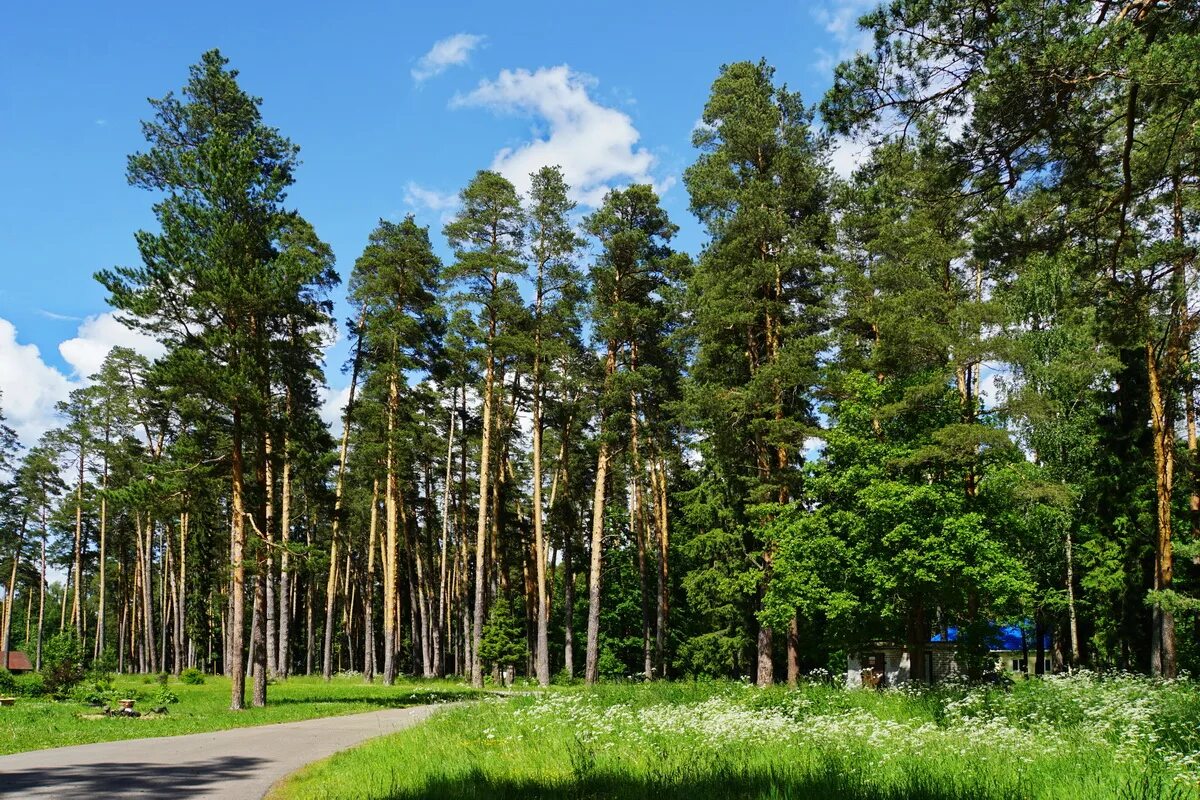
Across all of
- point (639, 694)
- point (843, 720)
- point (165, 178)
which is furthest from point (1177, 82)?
point (165, 178)

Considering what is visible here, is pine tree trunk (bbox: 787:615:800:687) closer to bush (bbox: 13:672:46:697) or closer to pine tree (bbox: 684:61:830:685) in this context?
pine tree (bbox: 684:61:830:685)

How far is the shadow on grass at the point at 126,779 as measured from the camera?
8.46 meters

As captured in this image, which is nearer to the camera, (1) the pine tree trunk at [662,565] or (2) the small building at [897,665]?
(2) the small building at [897,665]

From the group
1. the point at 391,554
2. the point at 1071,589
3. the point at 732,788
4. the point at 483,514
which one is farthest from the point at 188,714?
the point at 1071,589

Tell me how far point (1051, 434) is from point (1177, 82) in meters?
22.8

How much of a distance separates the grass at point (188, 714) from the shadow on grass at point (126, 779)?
3.15m

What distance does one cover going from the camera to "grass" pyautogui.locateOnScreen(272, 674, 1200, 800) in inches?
279

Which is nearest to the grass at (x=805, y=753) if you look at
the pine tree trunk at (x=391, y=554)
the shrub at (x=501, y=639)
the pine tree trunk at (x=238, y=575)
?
the pine tree trunk at (x=238, y=575)

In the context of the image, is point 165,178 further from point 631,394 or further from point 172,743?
point 631,394

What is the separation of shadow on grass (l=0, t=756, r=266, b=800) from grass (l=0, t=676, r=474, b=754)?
315 cm

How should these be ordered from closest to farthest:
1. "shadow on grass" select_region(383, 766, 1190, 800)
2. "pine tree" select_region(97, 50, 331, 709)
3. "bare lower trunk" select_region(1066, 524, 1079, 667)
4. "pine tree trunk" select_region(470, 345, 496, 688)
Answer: "shadow on grass" select_region(383, 766, 1190, 800) → "pine tree" select_region(97, 50, 331, 709) → "pine tree trunk" select_region(470, 345, 496, 688) → "bare lower trunk" select_region(1066, 524, 1079, 667)

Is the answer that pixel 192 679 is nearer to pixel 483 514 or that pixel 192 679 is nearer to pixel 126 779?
pixel 483 514

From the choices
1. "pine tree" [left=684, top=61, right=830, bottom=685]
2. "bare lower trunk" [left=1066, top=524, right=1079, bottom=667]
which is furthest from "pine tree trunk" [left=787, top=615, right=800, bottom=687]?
"bare lower trunk" [left=1066, top=524, right=1079, bottom=667]

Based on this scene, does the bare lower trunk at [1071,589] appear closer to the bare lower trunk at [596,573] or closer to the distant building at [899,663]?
the distant building at [899,663]
